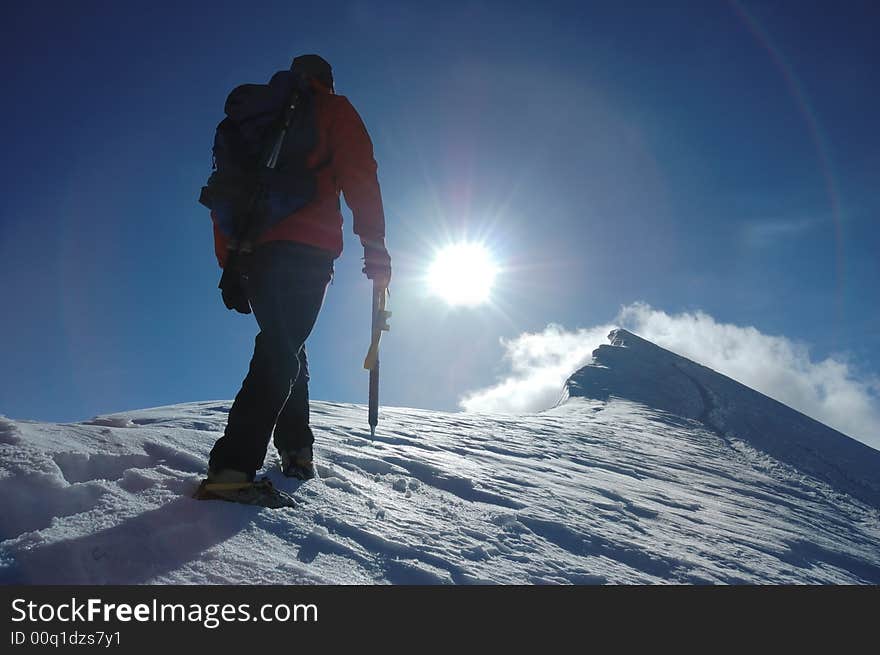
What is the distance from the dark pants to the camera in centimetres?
244

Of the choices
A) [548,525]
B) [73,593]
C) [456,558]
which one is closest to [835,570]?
[548,525]

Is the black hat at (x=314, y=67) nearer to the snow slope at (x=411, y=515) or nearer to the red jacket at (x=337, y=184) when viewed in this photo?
the red jacket at (x=337, y=184)

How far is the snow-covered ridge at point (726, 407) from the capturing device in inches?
393

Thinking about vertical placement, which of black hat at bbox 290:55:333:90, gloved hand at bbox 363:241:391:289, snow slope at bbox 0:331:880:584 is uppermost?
black hat at bbox 290:55:333:90

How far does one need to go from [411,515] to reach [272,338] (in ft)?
4.40

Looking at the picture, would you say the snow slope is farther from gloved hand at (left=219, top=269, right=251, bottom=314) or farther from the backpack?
the backpack

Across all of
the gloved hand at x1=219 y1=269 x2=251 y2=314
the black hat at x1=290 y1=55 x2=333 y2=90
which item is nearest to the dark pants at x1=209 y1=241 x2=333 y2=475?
the gloved hand at x1=219 y1=269 x2=251 y2=314

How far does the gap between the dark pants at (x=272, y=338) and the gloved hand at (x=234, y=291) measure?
252mm

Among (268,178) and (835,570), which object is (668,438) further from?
(268,178)

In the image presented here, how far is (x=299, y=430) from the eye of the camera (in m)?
3.15

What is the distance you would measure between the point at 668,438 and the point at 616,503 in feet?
20.5

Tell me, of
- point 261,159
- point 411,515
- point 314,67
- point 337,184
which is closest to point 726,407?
point 411,515

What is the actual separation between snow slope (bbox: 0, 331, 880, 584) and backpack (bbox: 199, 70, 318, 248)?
55.7 inches

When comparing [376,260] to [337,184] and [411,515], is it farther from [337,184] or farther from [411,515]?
[411,515]
